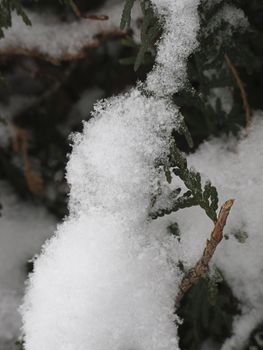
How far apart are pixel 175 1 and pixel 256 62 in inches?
23.0

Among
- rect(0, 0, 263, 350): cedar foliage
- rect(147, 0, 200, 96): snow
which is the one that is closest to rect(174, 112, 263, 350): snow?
rect(0, 0, 263, 350): cedar foliage

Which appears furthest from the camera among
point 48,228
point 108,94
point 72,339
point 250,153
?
point 108,94

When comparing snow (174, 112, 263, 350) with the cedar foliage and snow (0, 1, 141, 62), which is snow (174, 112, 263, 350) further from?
snow (0, 1, 141, 62)

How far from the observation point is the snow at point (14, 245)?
204 centimetres

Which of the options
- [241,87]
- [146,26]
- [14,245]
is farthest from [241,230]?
[14,245]

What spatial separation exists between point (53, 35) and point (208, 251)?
1.33m

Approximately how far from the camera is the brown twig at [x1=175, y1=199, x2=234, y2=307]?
1133 mm

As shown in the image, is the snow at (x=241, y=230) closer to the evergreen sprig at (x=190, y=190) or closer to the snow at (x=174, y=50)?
the evergreen sprig at (x=190, y=190)

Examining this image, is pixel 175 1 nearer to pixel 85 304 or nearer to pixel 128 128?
pixel 128 128

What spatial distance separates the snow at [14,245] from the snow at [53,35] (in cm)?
72

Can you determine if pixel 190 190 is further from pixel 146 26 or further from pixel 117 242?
pixel 146 26

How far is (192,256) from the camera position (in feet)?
4.90

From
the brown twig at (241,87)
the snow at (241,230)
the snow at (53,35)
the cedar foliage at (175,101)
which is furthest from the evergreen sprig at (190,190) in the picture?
the snow at (53,35)

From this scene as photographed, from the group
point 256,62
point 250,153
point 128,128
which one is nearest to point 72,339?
point 128,128
